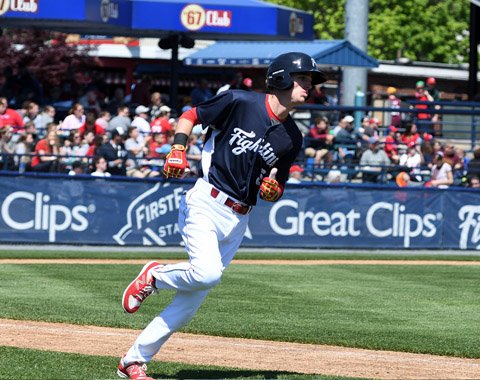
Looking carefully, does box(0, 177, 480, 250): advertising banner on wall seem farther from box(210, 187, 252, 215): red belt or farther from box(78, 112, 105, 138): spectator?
box(210, 187, 252, 215): red belt

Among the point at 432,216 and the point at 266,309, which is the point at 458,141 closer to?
the point at 432,216

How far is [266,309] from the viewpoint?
38.8ft

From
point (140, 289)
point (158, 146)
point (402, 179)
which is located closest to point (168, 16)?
point (158, 146)

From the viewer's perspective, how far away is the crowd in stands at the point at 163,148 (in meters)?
19.8

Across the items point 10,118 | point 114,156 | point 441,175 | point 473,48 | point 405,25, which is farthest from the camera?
point 405,25

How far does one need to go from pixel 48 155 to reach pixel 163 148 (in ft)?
6.80

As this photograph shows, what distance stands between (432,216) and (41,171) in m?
6.85

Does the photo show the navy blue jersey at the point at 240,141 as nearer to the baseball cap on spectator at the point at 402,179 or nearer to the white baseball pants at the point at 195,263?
the white baseball pants at the point at 195,263

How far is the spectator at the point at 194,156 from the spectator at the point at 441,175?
14.3 ft

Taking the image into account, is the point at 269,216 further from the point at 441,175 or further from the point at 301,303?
the point at 301,303

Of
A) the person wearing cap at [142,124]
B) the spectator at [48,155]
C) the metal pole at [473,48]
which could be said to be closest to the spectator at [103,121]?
the person wearing cap at [142,124]

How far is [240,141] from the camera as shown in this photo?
7449 mm

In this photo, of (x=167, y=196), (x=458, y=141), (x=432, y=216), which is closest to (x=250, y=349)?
(x=167, y=196)

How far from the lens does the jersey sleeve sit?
741cm
